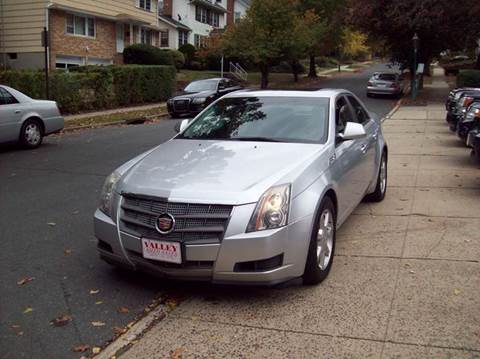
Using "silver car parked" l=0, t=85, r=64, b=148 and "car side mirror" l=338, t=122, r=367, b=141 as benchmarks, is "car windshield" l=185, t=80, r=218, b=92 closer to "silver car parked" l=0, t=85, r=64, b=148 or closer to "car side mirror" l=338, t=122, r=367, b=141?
"silver car parked" l=0, t=85, r=64, b=148

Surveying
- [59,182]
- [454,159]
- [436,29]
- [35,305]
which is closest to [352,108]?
[35,305]

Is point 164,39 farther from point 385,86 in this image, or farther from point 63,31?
point 385,86

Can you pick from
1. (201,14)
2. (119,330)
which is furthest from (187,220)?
(201,14)

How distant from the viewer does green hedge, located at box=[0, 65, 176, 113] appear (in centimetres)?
1861

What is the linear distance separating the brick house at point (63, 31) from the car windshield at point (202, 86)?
9045 millimetres

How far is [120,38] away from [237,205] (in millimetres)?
31658

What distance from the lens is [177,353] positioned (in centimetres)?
355

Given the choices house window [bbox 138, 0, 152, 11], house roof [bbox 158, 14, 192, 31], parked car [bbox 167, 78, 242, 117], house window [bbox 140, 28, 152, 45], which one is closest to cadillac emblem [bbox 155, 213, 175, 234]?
parked car [bbox 167, 78, 242, 117]

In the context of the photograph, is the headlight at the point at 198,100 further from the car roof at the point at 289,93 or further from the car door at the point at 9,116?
the car roof at the point at 289,93

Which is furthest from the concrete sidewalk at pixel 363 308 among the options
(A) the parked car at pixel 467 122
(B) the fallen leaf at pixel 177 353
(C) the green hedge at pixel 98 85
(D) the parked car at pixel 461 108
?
(C) the green hedge at pixel 98 85

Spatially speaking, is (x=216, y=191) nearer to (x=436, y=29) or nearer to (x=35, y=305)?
(x=35, y=305)

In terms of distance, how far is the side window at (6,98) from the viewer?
1208 cm

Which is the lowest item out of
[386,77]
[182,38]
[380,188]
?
[380,188]

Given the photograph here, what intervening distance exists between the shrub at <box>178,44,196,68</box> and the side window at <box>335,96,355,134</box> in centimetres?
3766
